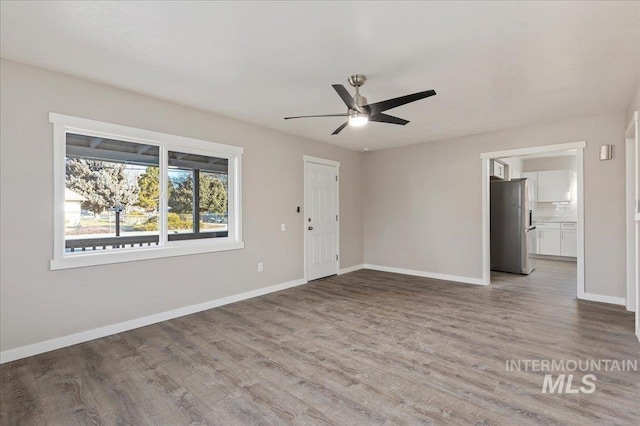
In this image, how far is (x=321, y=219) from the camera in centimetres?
574

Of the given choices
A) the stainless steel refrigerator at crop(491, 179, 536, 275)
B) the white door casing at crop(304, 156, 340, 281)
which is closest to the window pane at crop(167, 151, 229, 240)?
the white door casing at crop(304, 156, 340, 281)

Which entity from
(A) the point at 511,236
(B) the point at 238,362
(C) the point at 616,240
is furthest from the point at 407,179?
(B) the point at 238,362

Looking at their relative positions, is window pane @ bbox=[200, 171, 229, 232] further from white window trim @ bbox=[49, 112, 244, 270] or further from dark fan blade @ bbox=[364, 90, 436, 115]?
dark fan blade @ bbox=[364, 90, 436, 115]

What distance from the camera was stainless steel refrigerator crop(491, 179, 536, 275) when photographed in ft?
19.6

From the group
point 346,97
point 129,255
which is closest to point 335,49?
point 346,97

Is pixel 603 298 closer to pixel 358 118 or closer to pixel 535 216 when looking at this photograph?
pixel 358 118

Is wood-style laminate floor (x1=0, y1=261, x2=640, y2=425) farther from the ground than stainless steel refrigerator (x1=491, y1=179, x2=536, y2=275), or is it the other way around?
stainless steel refrigerator (x1=491, y1=179, x2=536, y2=275)

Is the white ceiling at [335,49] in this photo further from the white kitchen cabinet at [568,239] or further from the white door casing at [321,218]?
the white kitchen cabinet at [568,239]

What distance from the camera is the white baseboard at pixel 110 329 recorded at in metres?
2.70

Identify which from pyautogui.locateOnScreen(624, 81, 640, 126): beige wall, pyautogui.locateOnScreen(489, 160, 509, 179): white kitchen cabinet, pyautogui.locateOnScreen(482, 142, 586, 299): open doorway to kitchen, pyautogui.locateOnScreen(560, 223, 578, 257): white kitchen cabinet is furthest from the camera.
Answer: pyautogui.locateOnScreen(560, 223, 578, 257): white kitchen cabinet

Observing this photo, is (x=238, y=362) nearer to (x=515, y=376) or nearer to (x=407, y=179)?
(x=515, y=376)

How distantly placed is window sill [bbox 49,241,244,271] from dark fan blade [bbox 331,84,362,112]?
2526 mm

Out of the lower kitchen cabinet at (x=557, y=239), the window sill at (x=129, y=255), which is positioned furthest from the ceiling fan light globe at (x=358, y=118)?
the lower kitchen cabinet at (x=557, y=239)

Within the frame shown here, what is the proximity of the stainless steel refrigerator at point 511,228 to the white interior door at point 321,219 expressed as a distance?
10.7 ft
